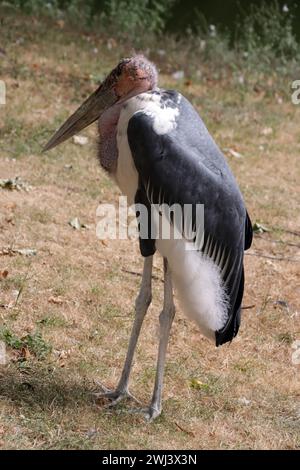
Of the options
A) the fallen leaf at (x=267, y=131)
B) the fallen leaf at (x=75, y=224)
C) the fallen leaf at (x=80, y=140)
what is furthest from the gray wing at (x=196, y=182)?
the fallen leaf at (x=267, y=131)

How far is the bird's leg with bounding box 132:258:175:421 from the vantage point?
3.68m

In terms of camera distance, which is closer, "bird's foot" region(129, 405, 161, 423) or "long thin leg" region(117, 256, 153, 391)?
"bird's foot" region(129, 405, 161, 423)

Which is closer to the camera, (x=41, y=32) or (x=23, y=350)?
(x=23, y=350)

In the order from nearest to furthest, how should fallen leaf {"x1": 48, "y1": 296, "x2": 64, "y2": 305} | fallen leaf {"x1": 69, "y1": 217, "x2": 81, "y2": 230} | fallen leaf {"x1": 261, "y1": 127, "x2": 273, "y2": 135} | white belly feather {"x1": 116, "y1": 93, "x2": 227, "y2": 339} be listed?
white belly feather {"x1": 116, "y1": 93, "x2": 227, "y2": 339} < fallen leaf {"x1": 48, "y1": 296, "x2": 64, "y2": 305} < fallen leaf {"x1": 69, "y1": 217, "x2": 81, "y2": 230} < fallen leaf {"x1": 261, "y1": 127, "x2": 273, "y2": 135}

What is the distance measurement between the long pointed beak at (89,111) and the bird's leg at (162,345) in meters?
0.71

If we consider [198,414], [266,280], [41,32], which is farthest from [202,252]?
[41,32]

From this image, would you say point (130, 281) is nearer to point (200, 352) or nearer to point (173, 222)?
point (200, 352)

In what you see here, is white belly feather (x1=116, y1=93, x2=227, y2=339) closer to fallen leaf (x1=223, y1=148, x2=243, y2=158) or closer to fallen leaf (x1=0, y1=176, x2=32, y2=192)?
fallen leaf (x1=0, y1=176, x2=32, y2=192)

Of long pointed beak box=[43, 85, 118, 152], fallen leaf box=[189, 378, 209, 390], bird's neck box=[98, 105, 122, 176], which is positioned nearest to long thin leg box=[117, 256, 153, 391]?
fallen leaf box=[189, 378, 209, 390]

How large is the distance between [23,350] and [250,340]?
A: 1.22 m

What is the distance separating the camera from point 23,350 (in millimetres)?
4004

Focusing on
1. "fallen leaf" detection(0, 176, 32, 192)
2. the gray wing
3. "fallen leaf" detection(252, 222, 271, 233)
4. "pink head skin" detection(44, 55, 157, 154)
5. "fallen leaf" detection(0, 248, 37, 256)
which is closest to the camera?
the gray wing

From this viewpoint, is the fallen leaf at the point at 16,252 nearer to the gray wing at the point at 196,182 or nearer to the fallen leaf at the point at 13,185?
the fallen leaf at the point at 13,185

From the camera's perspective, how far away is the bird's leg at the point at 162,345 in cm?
368
